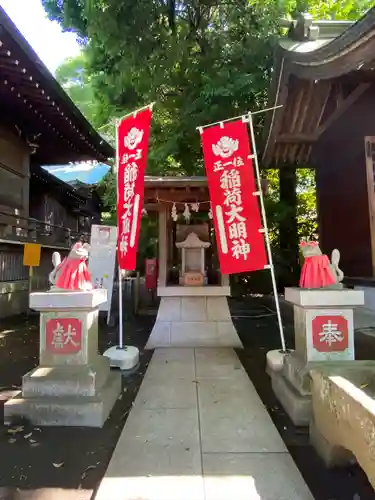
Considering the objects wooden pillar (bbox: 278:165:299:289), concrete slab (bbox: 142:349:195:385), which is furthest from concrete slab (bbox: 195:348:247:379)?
wooden pillar (bbox: 278:165:299:289)

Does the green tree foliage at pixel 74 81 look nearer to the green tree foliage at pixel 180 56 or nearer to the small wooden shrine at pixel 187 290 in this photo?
the green tree foliage at pixel 180 56

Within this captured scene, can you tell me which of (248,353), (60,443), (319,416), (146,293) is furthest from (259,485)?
(146,293)

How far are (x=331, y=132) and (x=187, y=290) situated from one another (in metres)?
4.17

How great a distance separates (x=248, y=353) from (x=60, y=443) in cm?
404

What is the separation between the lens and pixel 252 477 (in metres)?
2.80

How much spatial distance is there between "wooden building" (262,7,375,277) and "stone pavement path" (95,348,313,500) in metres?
3.61

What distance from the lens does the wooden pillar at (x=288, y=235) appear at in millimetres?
12445

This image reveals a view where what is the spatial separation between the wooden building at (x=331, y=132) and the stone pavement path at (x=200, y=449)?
361cm

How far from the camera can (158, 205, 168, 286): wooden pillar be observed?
7.83 metres

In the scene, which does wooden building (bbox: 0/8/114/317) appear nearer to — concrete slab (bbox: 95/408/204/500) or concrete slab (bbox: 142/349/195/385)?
concrete slab (bbox: 142/349/195/385)

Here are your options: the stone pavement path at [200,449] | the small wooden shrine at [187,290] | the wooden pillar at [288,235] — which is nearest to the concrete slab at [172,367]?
the stone pavement path at [200,449]

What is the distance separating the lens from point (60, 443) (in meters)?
3.45

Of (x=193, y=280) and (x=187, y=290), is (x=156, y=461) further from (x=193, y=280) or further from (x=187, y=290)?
(x=193, y=280)

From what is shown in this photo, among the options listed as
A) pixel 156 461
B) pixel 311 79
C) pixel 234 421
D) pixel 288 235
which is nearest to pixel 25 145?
pixel 288 235
